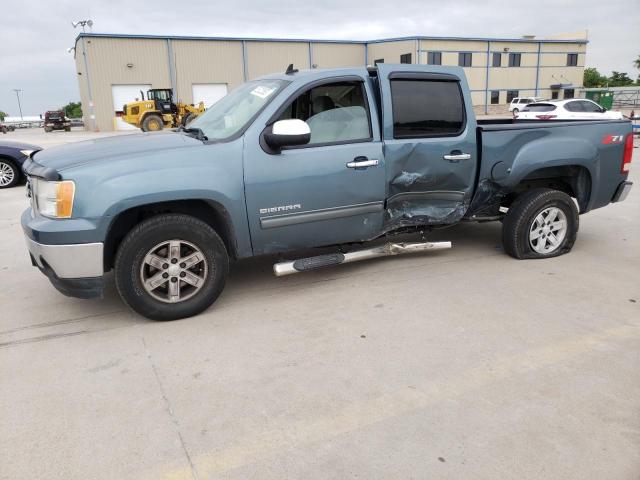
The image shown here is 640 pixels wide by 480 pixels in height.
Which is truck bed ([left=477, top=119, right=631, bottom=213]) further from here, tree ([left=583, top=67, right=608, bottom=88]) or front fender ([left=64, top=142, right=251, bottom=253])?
tree ([left=583, top=67, right=608, bottom=88])

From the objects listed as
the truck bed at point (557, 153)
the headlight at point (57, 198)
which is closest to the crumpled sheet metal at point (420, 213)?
the truck bed at point (557, 153)

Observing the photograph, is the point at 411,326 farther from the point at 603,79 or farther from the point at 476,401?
the point at 603,79

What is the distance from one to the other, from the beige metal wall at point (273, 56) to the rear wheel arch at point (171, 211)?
135ft

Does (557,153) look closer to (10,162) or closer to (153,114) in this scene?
(10,162)

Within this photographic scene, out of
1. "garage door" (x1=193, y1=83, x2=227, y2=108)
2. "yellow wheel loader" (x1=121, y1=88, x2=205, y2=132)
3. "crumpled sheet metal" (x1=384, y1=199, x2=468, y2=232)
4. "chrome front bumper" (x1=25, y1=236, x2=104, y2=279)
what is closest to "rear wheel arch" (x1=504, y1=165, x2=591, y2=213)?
"crumpled sheet metal" (x1=384, y1=199, x2=468, y2=232)

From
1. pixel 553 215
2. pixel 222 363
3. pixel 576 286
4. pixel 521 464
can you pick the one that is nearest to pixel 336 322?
pixel 222 363

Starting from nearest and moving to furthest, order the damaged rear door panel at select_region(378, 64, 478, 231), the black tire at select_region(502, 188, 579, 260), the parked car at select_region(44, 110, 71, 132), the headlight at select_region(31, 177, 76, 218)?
the headlight at select_region(31, 177, 76, 218) < the damaged rear door panel at select_region(378, 64, 478, 231) < the black tire at select_region(502, 188, 579, 260) < the parked car at select_region(44, 110, 71, 132)

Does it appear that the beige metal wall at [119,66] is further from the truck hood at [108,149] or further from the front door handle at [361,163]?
the front door handle at [361,163]

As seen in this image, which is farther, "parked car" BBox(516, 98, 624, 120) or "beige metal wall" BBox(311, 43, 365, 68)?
"beige metal wall" BBox(311, 43, 365, 68)

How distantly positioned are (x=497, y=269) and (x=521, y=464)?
2875 mm

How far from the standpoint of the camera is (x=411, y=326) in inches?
148

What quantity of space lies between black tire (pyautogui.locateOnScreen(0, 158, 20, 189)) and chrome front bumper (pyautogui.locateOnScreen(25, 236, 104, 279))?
831cm

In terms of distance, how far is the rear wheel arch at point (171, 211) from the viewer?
12.4ft

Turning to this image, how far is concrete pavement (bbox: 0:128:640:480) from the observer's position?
7.89ft
